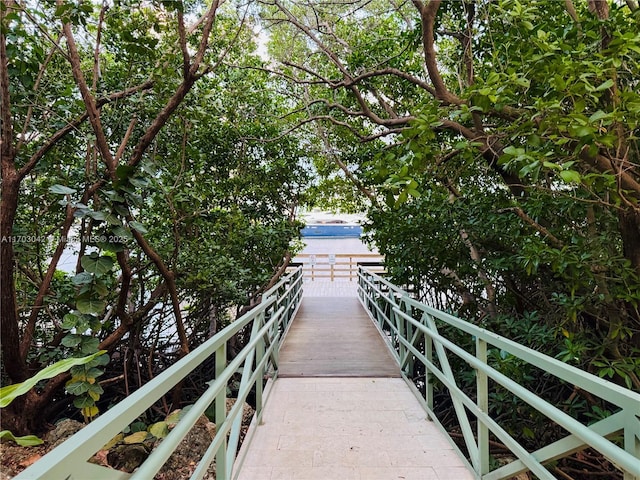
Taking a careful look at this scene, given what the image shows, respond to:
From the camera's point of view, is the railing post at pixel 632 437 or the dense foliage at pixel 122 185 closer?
the railing post at pixel 632 437

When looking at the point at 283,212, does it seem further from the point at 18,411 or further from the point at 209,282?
the point at 18,411

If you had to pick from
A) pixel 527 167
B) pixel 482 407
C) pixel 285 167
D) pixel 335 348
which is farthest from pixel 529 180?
pixel 285 167

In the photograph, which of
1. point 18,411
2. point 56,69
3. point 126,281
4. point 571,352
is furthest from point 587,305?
point 56,69

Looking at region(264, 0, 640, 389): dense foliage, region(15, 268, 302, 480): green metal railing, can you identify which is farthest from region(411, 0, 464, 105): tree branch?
region(15, 268, 302, 480): green metal railing

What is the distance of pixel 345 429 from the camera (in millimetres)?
2652

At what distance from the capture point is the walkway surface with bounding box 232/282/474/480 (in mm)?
2143

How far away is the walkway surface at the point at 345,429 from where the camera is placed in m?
2.14

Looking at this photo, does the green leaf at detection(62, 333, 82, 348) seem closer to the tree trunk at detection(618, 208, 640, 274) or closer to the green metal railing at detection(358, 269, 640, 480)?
the green metal railing at detection(358, 269, 640, 480)

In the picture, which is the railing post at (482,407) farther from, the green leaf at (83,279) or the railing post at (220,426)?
the green leaf at (83,279)

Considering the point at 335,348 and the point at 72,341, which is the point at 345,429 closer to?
the point at 72,341

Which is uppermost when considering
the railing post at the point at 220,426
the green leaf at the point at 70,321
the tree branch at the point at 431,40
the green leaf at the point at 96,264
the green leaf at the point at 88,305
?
the tree branch at the point at 431,40

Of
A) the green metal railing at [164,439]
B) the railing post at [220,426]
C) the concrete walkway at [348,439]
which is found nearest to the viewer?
the green metal railing at [164,439]

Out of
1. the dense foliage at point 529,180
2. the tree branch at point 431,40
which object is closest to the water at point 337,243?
the dense foliage at point 529,180

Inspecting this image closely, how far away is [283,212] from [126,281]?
4.39 meters
